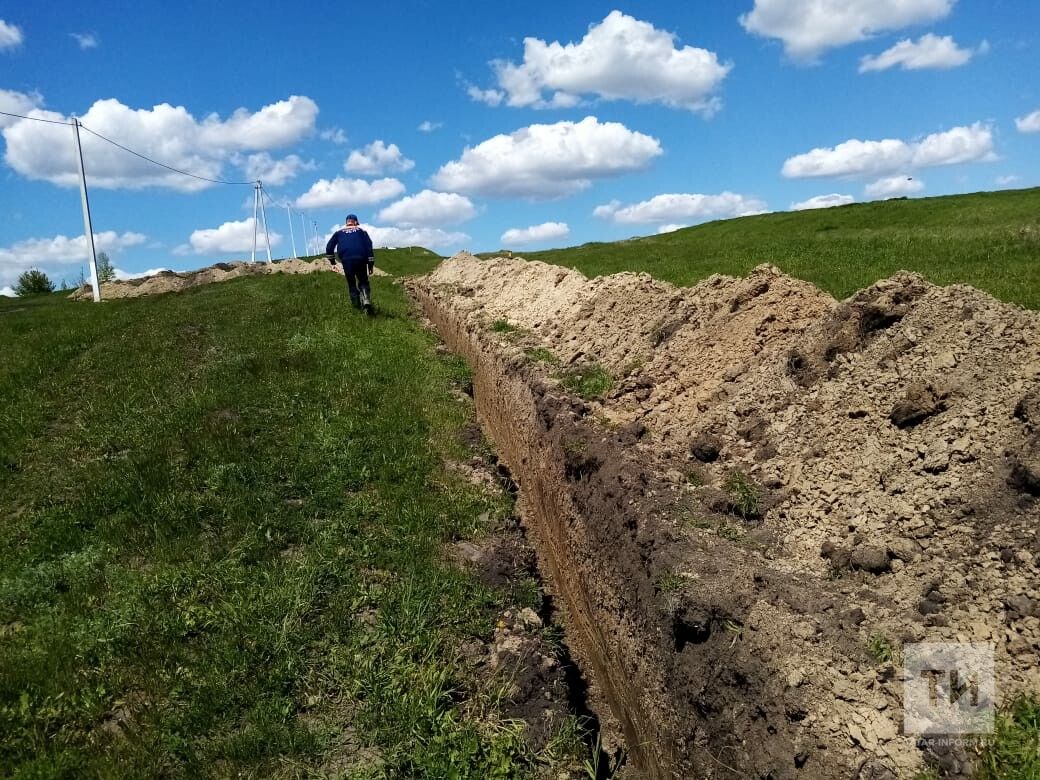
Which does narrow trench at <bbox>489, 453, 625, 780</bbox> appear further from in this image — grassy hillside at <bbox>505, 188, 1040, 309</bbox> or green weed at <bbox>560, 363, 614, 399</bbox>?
grassy hillside at <bbox>505, 188, 1040, 309</bbox>

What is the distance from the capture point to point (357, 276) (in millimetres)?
15711

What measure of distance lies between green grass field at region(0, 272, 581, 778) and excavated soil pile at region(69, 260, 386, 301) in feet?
71.2

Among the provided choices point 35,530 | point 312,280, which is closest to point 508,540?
point 35,530

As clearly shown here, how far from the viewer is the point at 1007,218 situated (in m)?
21.5

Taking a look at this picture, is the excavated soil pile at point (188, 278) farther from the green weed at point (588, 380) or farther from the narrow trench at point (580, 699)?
the narrow trench at point (580, 699)

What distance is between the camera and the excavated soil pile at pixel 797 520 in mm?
3199

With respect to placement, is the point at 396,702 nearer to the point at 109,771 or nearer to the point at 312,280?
the point at 109,771

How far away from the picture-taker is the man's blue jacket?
14859mm

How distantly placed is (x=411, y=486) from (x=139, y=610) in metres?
2.61

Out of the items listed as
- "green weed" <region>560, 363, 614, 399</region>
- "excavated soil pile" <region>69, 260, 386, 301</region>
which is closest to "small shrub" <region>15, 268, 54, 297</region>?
"excavated soil pile" <region>69, 260, 386, 301</region>

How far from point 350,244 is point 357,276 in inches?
40.1

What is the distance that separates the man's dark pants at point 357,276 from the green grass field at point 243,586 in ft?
18.3

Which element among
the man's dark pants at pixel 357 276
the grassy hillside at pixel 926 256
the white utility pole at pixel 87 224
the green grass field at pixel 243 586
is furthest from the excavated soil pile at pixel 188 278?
the green grass field at pixel 243 586

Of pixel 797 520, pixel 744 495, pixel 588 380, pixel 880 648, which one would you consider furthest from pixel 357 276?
pixel 880 648
